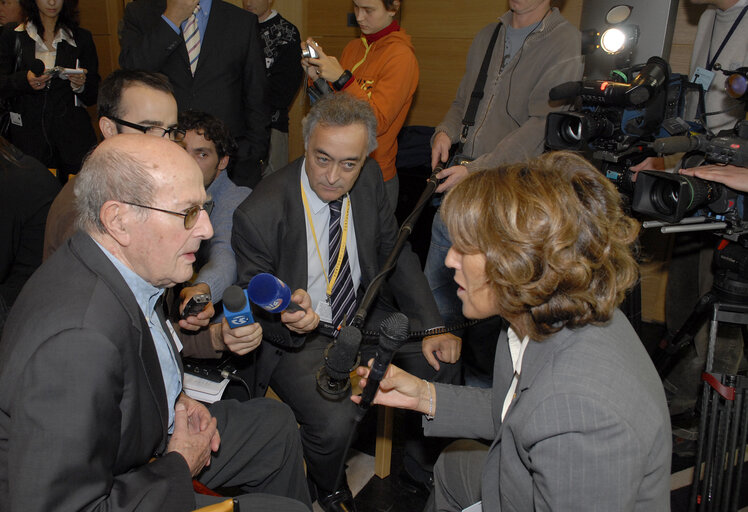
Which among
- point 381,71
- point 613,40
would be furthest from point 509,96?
point 381,71

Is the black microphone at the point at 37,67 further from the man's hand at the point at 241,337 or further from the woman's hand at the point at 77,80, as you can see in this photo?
the man's hand at the point at 241,337

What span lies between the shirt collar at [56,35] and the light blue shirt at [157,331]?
3433 millimetres

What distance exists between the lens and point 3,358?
116cm

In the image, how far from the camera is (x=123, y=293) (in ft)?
4.17

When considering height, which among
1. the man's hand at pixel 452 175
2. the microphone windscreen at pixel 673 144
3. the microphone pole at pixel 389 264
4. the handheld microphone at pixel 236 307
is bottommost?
the handheld microphone at pixel 236 307

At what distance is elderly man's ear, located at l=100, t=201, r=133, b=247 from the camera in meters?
1.30

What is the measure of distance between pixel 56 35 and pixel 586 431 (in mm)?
4519

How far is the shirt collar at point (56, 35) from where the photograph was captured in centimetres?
382

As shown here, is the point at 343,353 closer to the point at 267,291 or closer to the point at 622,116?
the point at 267,291

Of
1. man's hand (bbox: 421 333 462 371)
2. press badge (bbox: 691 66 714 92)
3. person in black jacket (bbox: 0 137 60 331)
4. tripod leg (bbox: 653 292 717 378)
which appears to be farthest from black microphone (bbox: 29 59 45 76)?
tripod leg (bbox: 653 292 717 378)

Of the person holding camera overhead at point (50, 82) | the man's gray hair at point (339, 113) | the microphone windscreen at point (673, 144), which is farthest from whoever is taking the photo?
the person holding camera overhead at point (50, 82)

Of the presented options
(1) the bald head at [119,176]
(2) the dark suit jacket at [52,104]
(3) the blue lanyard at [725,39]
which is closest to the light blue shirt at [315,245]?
(1) the bald head at [119,176]

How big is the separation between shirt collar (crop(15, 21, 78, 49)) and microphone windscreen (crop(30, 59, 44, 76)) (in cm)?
36

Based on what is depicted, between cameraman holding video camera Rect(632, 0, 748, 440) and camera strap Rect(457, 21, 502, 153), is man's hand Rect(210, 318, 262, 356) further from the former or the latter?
cameraman holding video camera Rect(632, 0, 748, 440)
